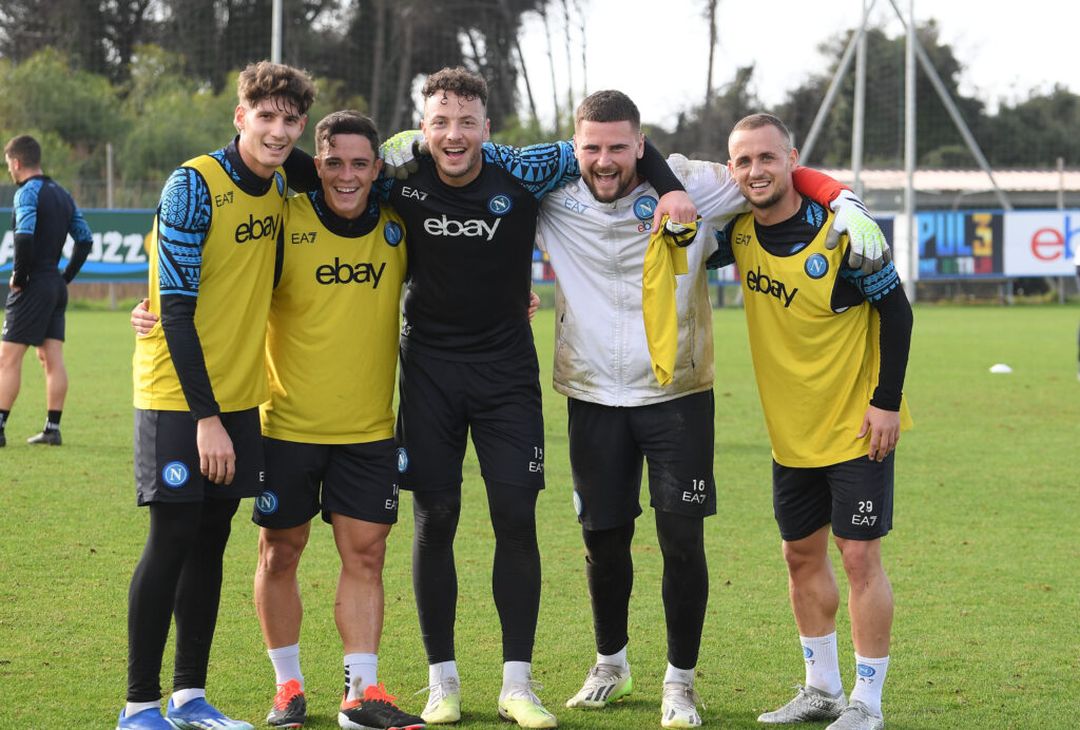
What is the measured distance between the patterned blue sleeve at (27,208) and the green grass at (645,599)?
159 cm

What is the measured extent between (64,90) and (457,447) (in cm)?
3230

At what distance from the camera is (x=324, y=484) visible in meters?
4.79

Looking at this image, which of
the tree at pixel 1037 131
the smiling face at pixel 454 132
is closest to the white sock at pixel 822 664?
the smiling face at pixel 454 132

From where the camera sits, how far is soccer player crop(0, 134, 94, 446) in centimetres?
1023

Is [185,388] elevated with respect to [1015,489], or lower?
elevated

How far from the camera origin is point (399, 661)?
5.34 meters

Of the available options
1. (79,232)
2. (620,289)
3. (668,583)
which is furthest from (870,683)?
(79,232)

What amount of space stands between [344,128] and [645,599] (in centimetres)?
273

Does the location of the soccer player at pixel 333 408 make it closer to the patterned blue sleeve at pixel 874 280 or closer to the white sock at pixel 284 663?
the white sock at pixel 284 663

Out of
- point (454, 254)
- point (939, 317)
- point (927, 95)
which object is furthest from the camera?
point (927, 95)

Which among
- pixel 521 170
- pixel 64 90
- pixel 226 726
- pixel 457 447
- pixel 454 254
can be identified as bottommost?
pixel 226 726

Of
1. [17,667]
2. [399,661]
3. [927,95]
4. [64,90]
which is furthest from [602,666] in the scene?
[927,95]

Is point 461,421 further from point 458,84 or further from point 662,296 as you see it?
point 458,84

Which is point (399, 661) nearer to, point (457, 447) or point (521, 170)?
point (457, 447)
